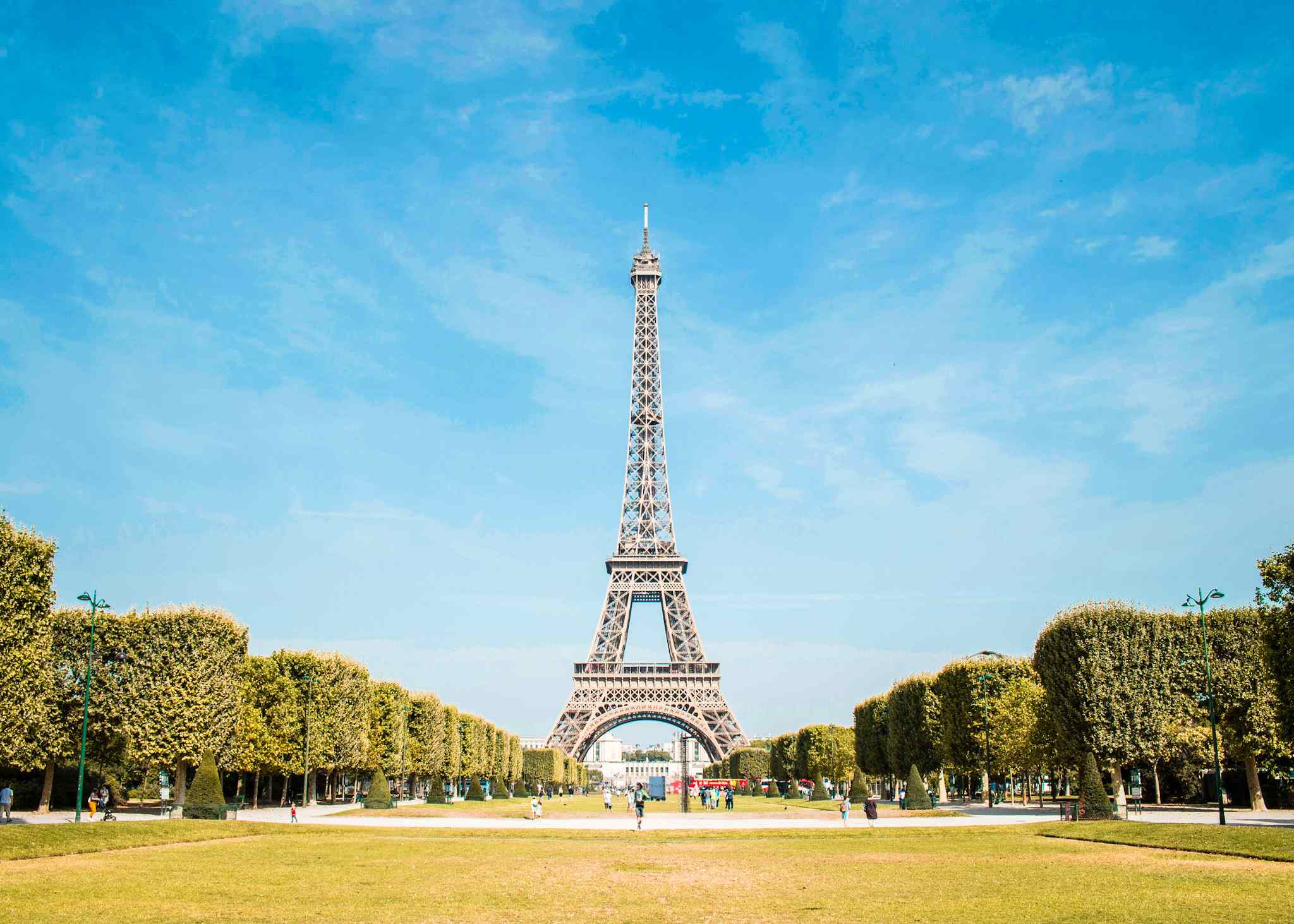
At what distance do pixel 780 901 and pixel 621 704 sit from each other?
81.1 meters

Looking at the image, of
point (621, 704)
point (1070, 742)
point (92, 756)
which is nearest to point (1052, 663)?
point (1070, 742)

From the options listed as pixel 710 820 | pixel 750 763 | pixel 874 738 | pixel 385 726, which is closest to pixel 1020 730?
pixel 710 820

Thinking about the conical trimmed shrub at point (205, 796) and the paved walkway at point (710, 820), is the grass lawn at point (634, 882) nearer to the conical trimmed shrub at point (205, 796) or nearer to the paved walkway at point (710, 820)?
the conical trimmed shrub at point (205, 796)

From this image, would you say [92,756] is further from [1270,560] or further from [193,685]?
[1270,560]

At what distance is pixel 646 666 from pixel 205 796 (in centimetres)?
6106

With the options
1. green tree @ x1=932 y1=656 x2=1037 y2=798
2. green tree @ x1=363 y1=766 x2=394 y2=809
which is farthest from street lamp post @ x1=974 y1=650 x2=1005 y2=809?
green tree @ x1=363 y1=766 x2=394 y2=809

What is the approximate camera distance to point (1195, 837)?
29781 millimetres

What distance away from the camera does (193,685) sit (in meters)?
45.8

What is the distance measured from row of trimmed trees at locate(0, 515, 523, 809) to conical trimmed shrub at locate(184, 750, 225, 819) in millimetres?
1615

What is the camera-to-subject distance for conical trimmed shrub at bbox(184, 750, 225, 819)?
41.4 metres

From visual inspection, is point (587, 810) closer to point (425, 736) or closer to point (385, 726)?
point (385, 726)

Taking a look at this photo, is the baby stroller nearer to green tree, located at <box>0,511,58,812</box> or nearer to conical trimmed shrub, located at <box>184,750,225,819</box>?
conical trimmed shrub, located at <box>184,750,225,819</box>

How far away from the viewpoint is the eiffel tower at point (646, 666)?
97.6m

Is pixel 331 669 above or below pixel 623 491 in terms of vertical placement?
below
